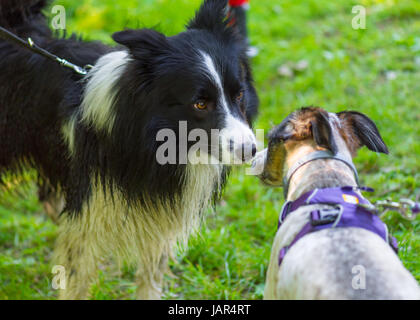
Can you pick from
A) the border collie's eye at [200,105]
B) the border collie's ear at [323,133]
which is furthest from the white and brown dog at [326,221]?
the border collie's eye at [200,105]

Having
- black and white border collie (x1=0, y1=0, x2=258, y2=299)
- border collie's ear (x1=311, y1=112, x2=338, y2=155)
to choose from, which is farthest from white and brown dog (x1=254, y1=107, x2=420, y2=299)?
black and white border collie (x1=0, y1=0, x2=258, y2=299)

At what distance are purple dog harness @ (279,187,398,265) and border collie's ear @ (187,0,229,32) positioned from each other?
128 cm

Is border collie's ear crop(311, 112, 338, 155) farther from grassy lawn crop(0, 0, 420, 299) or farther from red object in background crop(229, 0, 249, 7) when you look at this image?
red object in background crop(229, 0, 249, 7)

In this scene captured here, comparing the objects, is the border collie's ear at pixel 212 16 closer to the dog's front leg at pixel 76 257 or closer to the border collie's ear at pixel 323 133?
the border collie's ear at pixel 323 133

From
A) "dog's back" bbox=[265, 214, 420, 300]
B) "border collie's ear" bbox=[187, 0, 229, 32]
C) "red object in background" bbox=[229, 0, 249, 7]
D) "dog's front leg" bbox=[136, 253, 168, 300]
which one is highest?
"red object in background" bbox=[229, 0, 249, 7]

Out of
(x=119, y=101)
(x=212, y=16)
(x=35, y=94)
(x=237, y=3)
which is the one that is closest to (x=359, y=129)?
(x=212, y=16)

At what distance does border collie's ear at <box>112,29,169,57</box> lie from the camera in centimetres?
239

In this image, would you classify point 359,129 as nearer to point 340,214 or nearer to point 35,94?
point 340,214

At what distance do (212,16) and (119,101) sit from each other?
75 cm

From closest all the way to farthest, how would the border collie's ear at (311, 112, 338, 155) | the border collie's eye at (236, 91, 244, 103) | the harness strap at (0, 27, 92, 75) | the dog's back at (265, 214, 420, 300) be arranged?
the dog's back at (265, 214, 420, 300)
the border collie's ear at (311, 112, 338, 155)
the border collie's eye at (236, 91, 244, 103)
the harness strap at (0, 27, 92, 75)

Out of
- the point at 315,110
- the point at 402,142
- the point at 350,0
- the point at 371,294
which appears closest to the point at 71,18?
the point at 350,0

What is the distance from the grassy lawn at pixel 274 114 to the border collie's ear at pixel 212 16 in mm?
315

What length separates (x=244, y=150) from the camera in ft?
7.91

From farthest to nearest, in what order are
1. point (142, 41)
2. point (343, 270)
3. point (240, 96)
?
1. point (240, 96)
2. point (142, 41)
3. point (343, 270)
